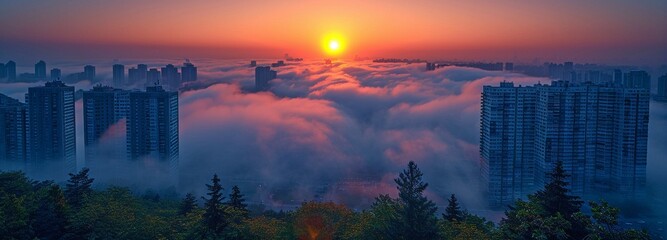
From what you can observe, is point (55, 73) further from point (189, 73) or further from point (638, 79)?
point (638, 79)

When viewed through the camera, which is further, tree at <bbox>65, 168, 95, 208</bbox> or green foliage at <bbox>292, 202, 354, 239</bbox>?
tree at <bbox>65, 168, 95, 208</bbox>

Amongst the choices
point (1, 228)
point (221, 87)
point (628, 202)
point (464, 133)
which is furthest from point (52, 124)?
point (628, 202)

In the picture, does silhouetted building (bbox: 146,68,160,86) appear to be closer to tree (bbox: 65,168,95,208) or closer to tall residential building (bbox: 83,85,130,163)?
tall residential building (bbox: 83,85,130,163)

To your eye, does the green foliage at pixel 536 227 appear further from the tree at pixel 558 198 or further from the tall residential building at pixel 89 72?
the tall residential building at pixel 89 72

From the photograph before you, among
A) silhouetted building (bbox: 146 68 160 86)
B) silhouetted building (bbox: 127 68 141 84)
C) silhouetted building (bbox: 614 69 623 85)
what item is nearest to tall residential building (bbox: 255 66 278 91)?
silhouetted building (bbox: 146 68 160 86)

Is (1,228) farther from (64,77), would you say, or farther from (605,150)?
(64,77)
